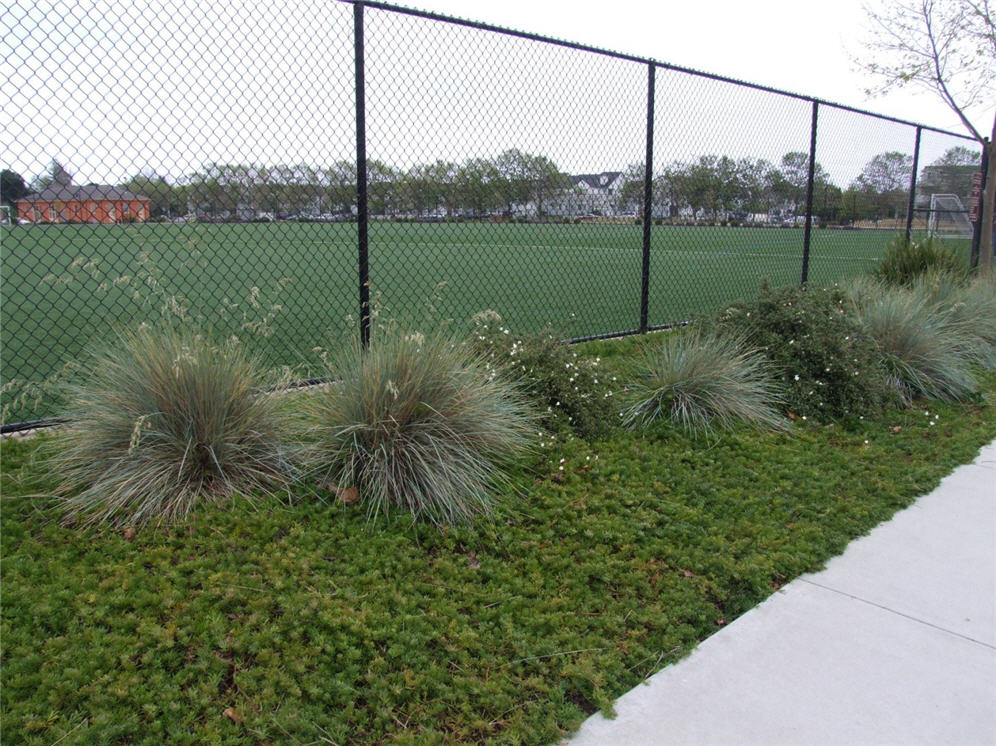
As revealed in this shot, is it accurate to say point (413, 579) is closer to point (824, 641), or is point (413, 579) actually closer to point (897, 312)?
point (824, 641)

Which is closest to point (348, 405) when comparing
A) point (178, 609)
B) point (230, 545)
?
point (230, 545)

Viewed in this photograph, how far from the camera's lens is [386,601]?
2961 millimetres

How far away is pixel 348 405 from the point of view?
154 inches

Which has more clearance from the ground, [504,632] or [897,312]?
[897,312]

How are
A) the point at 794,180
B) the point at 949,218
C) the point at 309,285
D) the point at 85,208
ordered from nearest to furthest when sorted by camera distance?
Result: the point at 85,208, the point at 794,180, the point at 309,285, the point at 949,218

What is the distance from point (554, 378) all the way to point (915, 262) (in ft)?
23.8

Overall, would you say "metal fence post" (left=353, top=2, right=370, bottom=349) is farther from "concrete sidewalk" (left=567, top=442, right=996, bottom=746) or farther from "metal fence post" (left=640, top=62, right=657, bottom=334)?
"metal fence post" (left=640, top=62, right=657, bottom=334)

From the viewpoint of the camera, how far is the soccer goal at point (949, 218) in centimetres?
1512

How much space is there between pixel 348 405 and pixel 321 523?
0.69 m

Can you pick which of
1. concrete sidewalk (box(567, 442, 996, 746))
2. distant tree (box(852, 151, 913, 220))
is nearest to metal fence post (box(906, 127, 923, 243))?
distant tree (box(852, 151, 913, 220))

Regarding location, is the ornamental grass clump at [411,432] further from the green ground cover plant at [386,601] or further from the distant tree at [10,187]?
the distant tree at [10,187]

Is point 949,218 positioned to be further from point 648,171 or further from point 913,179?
point 648,171

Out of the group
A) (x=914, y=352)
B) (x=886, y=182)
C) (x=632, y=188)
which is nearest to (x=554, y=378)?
(x=914, y=352)

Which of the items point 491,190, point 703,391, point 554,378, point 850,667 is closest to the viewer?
point 850,667
